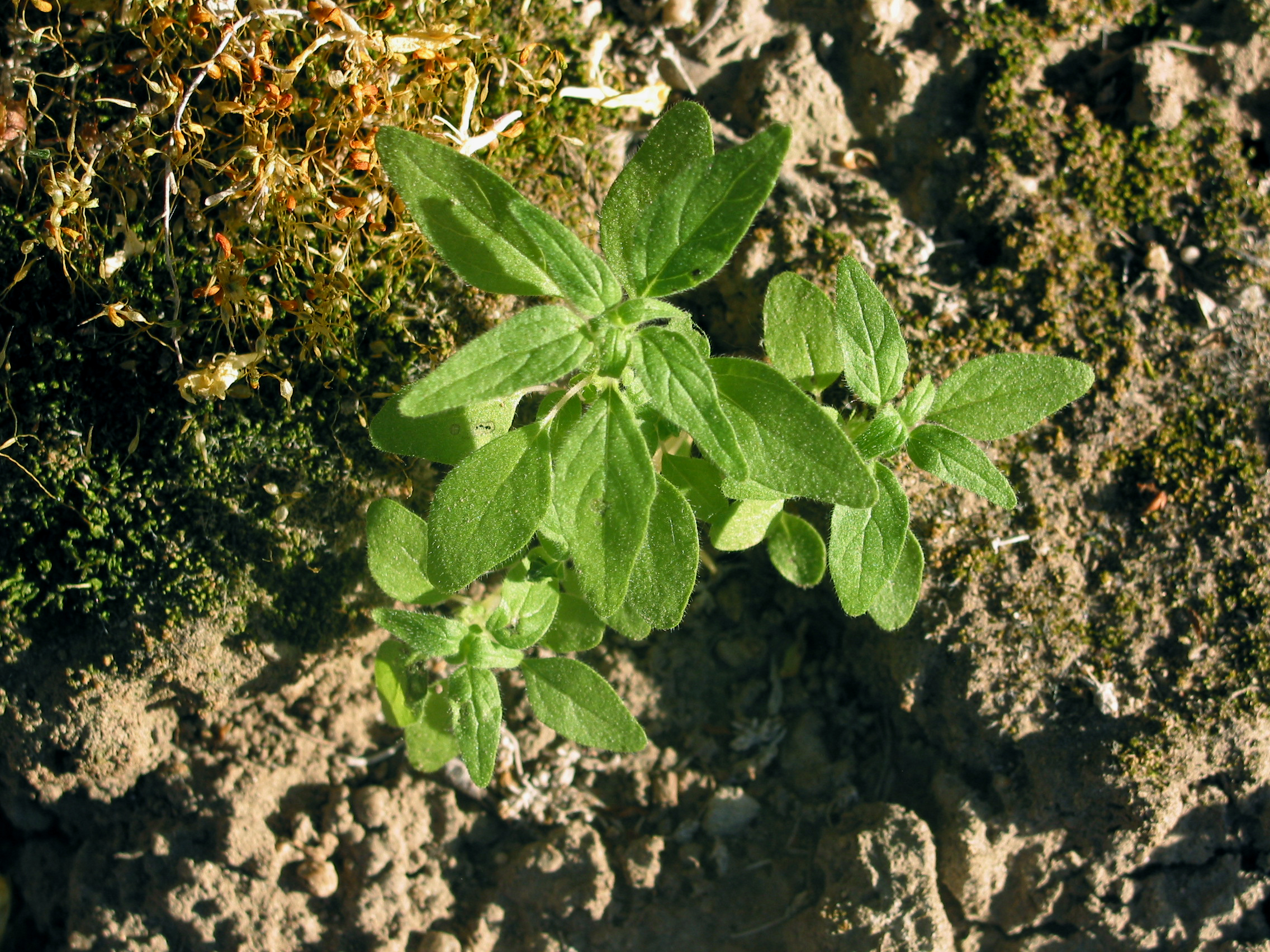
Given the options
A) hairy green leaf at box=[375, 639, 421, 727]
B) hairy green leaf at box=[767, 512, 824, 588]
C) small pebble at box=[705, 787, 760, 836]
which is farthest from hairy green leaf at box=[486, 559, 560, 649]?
small pebble at box=[705, 787, 760, 836]

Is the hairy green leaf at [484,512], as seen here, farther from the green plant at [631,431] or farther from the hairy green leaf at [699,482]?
the hairy green leaf at [699,482]

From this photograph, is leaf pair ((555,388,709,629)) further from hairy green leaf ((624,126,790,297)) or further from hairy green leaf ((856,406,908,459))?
hairy green leaf ((856,406,908,459))

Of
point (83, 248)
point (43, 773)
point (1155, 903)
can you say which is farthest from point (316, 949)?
point (1155, 903)

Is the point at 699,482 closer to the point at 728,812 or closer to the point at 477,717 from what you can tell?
the point at 477,717

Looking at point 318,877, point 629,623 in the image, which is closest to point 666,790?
point 629,623

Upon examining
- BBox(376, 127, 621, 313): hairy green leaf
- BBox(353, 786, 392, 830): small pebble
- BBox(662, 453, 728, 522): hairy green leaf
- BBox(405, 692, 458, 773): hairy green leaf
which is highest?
BBox(376, 127, 621, 313): hairy green leaf
